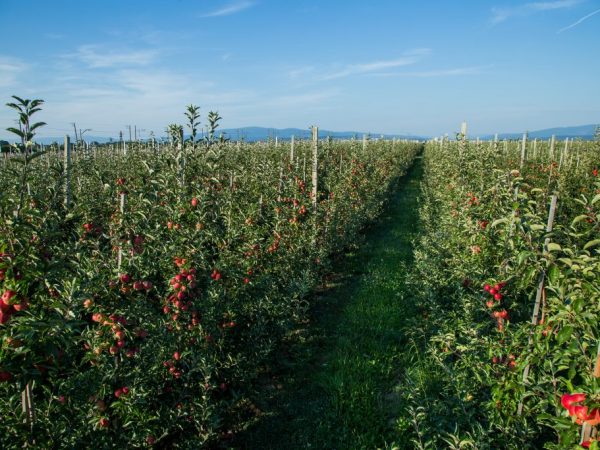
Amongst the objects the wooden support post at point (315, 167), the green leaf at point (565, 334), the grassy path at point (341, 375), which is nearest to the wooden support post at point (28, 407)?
the grassy path at point (341, 375)

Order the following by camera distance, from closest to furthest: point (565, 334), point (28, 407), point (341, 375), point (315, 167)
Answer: point (565, 334), point (28, 407), point (341, 375), point (315, 167)

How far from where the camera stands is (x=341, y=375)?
4.44 meters

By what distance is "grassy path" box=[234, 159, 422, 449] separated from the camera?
12.0ft

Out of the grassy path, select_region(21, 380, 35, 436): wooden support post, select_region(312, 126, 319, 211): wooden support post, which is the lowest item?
the grassy path

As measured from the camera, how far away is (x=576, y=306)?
1.84 m

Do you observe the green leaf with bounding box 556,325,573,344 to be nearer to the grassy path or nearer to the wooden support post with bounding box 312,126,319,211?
the grassy path

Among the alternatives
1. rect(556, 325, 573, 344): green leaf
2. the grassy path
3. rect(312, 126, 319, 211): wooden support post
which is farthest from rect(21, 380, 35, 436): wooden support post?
rect(312, 126, 319, 211): wooden support post

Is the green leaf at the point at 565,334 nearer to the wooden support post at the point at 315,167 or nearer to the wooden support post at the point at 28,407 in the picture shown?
the wooden support post at the point at 28,407

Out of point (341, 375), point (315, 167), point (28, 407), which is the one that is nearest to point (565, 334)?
point (28, 407)

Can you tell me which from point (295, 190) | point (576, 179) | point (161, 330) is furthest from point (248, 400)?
point (576, 179)

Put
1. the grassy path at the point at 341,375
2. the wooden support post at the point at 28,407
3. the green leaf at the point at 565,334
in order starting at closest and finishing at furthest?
the green leaf at the point at 565,334, the wooden support post at the point at 28,407, the grassy path at the point at 341,375

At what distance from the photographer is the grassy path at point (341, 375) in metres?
3.67

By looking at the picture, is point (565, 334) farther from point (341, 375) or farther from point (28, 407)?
point (341, 375)

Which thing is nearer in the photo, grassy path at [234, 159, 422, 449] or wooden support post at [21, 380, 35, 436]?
wooden support post at [21, 380, 35, 436]
